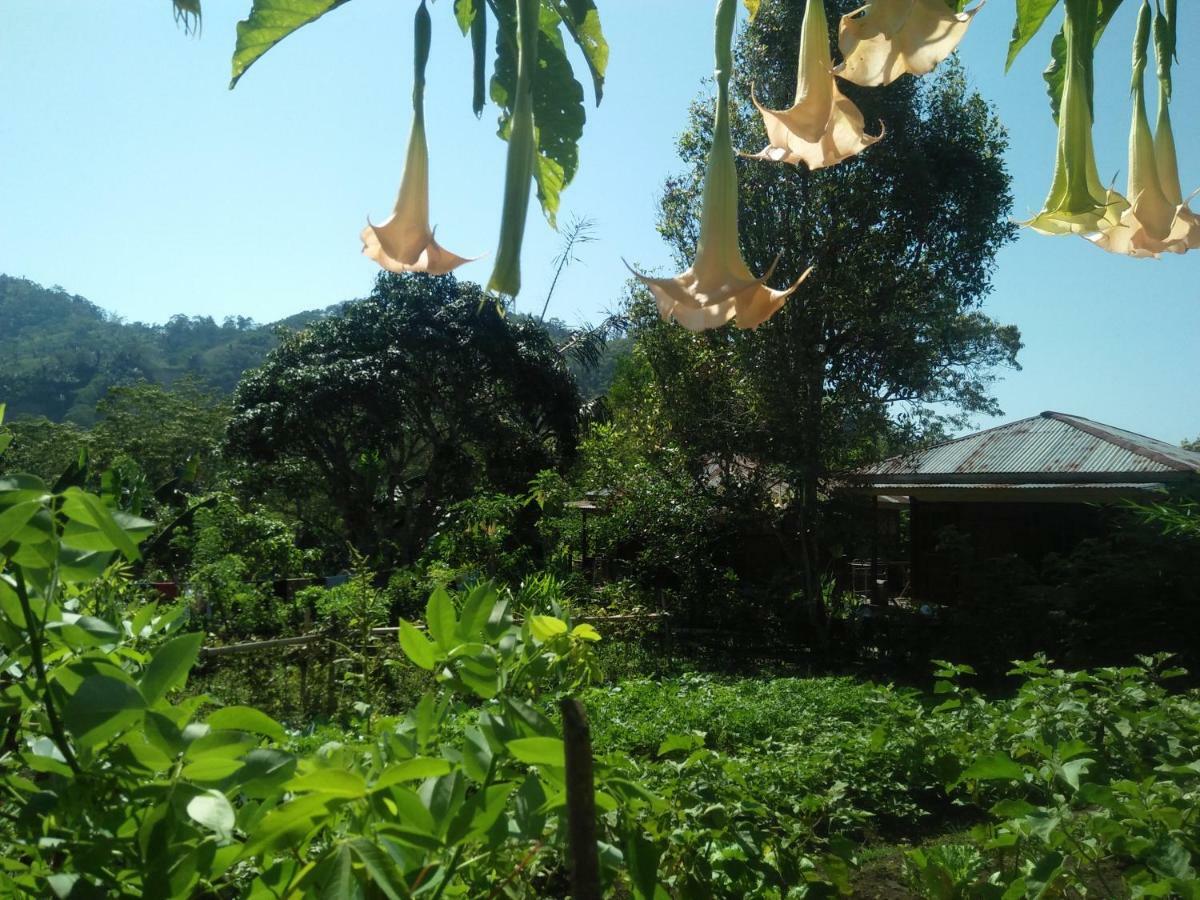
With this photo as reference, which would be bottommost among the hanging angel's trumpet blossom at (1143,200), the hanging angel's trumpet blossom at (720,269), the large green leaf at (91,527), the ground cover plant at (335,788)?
the ground cover plant at (335,788)

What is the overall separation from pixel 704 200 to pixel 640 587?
1079cm

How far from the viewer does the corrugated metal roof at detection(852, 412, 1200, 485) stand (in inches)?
401

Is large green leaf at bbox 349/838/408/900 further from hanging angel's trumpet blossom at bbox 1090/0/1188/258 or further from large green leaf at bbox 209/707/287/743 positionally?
hanging angel's trumpet blossom at bbox 1090/0/1188/258

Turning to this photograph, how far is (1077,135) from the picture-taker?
69 centimetres

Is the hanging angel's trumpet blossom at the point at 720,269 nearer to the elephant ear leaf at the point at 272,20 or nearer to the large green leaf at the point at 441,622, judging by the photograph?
the elephant ear leaf at the point at 272,20

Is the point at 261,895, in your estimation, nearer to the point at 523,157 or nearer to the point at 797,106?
the point at 523,157

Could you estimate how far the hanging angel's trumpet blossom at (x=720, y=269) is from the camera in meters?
0.63

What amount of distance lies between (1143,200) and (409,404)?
16.3 metres

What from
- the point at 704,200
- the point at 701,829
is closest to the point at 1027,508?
the point at 701,829

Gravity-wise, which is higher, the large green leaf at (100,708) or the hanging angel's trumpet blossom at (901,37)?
the hanging angel's trumpet blossom at (901,37)

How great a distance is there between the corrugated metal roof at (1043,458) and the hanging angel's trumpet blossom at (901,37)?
1033 centimetres

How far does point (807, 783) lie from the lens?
349cm

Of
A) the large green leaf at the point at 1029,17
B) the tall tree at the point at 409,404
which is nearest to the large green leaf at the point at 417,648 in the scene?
the large green leaf at the point at 1029,17

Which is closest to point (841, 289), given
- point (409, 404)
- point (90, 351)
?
point (409, 404)
